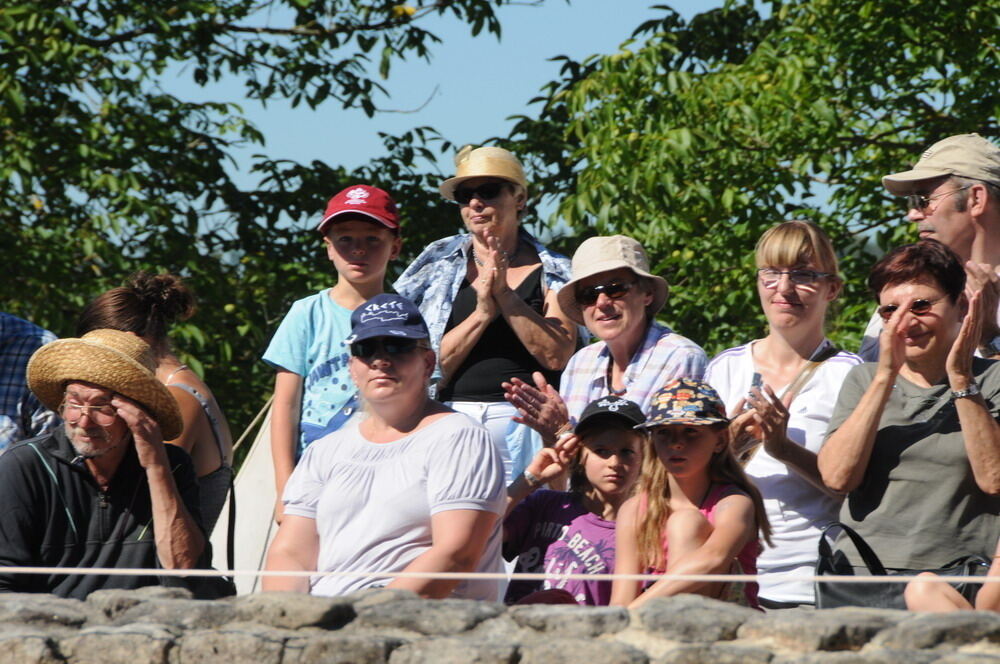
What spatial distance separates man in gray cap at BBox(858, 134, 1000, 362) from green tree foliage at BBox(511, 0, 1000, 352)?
93.4 inches

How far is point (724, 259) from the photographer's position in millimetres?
7551

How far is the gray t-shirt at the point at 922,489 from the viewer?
384cm

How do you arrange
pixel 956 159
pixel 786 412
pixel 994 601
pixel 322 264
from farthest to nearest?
pixel 322 264, pixel 956 159, pixel 786 412, pixel 994 601

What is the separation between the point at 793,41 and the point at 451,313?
3.40 metres

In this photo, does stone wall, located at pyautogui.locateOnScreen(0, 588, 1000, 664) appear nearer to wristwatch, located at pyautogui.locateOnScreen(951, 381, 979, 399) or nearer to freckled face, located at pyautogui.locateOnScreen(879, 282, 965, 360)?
wristwatch, located at pyautogui.locateOnScreen(951, 381, 979, 399)

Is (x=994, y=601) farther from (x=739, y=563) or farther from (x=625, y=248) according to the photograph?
(x=625, y=248)

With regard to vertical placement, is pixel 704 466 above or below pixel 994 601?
above

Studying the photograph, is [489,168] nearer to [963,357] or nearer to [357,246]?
[357,246]

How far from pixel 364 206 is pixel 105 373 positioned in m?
1.27

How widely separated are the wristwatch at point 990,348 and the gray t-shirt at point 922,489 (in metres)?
0.27

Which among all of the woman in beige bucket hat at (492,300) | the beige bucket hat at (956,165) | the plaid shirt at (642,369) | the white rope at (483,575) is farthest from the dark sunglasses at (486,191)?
the white rope at (483,575)

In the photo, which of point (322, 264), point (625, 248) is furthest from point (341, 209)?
point (322, 264)

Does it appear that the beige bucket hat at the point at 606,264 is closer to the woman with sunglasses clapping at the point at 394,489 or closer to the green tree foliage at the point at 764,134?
the woman with sunglasses clapping at the point at 394,489

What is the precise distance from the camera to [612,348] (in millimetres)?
4812
